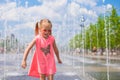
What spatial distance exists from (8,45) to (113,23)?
45685 millimetres

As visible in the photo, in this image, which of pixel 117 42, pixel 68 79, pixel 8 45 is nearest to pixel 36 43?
pixel 68 79

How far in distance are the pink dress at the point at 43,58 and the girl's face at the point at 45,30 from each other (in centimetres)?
7

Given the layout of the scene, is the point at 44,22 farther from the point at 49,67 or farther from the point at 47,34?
the point at 49,67

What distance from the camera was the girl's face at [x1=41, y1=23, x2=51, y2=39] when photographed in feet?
18.8

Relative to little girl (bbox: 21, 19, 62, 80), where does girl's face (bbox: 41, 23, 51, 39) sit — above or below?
above

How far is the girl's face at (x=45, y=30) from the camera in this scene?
574 cm

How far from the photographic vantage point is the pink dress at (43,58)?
19.2ft

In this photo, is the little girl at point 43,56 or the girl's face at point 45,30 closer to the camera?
the girl's face at point 45,30

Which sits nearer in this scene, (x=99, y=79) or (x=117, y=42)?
(x=99, y=79)

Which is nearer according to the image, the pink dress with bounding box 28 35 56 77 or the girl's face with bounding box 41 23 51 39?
the girl's face with bounding box 41 23 51 39

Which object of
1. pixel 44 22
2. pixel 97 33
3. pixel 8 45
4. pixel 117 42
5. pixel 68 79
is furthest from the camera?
pixel 8 45

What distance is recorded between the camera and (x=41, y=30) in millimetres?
5820

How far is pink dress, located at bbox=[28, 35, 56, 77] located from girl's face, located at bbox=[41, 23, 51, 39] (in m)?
0.07

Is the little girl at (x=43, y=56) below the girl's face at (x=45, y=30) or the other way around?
below
